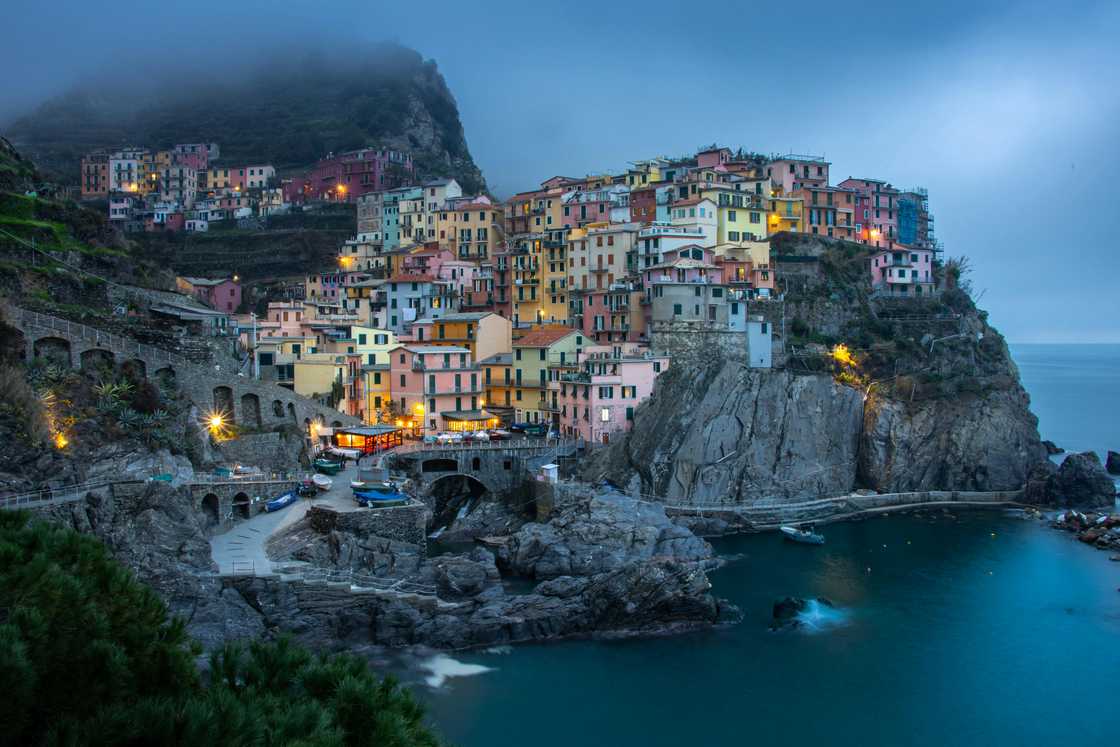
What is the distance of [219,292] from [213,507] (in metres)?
39.0

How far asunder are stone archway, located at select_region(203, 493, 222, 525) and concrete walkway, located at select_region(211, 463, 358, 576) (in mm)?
735

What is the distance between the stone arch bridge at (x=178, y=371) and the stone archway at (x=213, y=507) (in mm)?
6602

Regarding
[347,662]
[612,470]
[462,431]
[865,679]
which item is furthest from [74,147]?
[347,662]

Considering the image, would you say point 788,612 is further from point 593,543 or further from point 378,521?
point 378,521

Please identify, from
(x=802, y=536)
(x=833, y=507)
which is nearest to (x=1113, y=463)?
(x=833, y=507)

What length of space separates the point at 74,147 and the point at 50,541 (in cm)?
12558

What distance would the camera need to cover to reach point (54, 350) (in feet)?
128

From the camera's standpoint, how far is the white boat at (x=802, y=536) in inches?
1873

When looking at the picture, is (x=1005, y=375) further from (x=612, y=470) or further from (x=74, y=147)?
(x=74, y=147)

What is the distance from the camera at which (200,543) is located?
3266 centimetres

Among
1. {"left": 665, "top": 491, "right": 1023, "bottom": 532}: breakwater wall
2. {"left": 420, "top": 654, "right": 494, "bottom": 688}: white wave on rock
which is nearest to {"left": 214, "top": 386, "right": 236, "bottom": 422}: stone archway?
{"left": 420, "top": 654, "right": 494, "bottom": 688}: white wave on rock

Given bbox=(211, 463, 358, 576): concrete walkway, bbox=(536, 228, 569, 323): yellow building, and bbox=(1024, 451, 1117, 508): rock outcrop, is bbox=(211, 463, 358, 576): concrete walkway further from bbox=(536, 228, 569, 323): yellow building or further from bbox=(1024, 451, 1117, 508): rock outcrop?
bbox=(1024, 451, 1117, 508): rock outcrop

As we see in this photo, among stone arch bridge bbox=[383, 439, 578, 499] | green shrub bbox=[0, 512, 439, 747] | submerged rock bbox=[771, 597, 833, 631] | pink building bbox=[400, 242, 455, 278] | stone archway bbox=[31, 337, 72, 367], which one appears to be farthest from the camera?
pink building bbox=[400, 242, 455, 278]

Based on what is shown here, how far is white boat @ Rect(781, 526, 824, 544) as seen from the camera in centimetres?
4756
